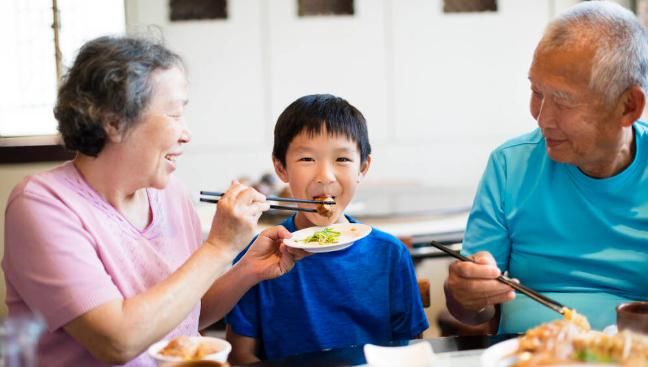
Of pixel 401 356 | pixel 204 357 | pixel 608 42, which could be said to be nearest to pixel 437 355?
pixel 401 356

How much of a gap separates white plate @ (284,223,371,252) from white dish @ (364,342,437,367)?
0.39 metres

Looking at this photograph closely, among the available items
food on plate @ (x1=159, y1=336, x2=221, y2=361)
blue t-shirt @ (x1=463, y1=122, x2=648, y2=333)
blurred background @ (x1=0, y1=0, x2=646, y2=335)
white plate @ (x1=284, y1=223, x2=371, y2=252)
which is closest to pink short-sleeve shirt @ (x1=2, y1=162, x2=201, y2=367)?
food on plate @ (x1=159, y1=336, x2=221, y2=361)

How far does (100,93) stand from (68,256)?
1.20ft

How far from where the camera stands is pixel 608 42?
1.80m

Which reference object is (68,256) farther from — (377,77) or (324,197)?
(377,77)

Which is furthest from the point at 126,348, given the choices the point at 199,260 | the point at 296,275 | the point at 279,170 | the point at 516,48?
the point at 516,48

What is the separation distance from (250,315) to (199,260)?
476 mm

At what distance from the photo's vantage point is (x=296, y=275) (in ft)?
6.61

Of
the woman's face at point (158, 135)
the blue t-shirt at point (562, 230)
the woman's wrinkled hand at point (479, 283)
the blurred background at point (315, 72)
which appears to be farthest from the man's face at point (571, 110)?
the blurred background at point (315, 72)

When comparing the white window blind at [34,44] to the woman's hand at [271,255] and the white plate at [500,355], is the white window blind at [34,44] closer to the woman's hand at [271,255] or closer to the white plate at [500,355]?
the woman's hand at [271,255]

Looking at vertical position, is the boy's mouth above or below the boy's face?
below

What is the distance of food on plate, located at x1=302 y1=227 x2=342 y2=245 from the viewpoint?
1.84m

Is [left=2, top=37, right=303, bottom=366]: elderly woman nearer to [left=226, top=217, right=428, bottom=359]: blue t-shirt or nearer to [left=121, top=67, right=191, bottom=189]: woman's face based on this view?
[left=121, top=67, right=191, bottom=189]: woman's face

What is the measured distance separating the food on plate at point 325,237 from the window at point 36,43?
3.39 m
